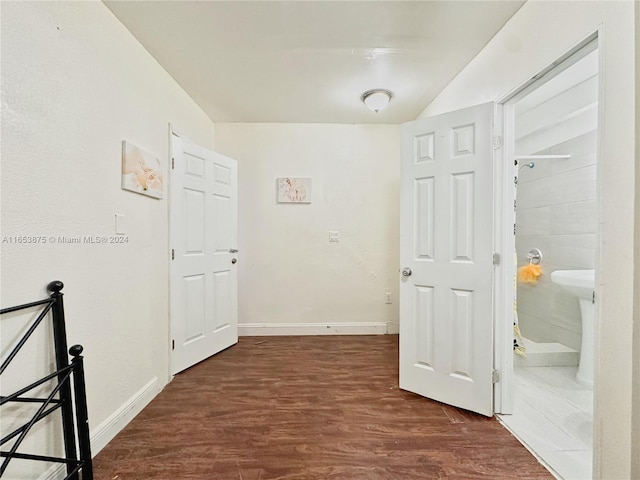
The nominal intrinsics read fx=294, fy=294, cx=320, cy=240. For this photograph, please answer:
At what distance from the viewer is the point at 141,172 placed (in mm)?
1911

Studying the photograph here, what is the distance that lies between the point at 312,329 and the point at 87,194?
8.23ft

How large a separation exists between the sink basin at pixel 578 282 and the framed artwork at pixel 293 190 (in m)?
2.37

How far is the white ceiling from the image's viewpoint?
1.62 meters

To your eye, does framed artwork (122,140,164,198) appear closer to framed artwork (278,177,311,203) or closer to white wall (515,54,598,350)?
framed artwork (278,177,311,203)

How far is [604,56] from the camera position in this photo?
112 cm

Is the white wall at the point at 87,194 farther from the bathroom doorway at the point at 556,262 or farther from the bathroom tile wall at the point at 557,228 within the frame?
the bathroom tile wall at the point at 557,228

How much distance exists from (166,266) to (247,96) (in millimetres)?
1638

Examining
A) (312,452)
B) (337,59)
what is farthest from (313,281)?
(337,59)

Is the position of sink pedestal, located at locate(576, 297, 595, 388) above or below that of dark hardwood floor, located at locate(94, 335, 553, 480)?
above

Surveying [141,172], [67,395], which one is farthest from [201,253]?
[67,395]

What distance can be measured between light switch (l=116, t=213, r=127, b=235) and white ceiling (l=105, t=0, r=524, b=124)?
114cm

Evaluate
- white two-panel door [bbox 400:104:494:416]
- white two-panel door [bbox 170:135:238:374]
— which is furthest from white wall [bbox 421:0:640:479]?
white two-panel door [bbox 170:135:238:374]

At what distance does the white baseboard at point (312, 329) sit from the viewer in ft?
10.9

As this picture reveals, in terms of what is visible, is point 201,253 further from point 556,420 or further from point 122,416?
point 556,420
